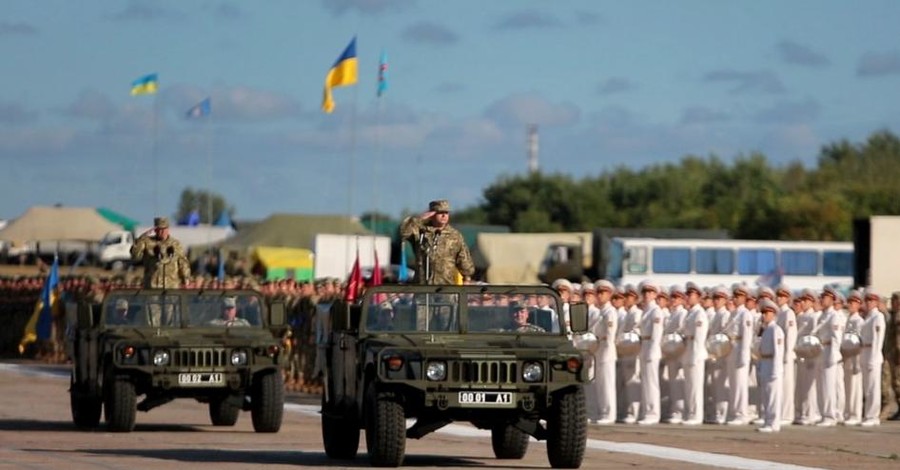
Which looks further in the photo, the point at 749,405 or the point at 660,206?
the point at 660,206

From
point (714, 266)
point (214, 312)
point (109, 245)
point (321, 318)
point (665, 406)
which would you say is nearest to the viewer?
point (214, 312)

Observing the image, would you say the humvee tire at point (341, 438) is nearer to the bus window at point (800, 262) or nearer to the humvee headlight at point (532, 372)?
the humvee headlight at point (532, 372)

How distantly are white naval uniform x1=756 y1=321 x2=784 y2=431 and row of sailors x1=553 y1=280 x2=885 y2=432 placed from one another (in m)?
0.88

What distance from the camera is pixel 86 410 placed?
74.0 feet

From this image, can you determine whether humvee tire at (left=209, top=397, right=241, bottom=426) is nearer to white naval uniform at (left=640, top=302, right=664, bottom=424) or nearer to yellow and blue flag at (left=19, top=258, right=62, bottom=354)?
white naval uniform at (left=640, top=302, right=664, bottom=424)

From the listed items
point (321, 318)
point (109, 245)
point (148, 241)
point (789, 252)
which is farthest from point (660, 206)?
point (148, 241)

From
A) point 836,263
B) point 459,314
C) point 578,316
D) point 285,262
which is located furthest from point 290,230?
point 578,316

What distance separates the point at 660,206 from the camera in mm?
97438

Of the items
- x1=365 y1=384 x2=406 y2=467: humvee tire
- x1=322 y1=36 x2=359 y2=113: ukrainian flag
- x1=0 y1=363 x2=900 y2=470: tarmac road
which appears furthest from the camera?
x1=322 y1=36 x2=359 y2=113: ukrainian flag

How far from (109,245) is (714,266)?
91.4 feet

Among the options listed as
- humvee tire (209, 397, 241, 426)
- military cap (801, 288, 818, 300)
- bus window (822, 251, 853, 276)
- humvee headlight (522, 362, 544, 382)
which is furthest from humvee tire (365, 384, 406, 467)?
bus window (822, 251, 853, 276)

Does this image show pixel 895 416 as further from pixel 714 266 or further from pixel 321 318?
pixel 714 266

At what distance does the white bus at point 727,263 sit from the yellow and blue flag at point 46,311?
19677 mm

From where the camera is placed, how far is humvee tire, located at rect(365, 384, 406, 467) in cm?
1630
